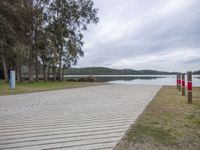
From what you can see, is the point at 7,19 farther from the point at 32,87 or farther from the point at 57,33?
the point at 57,33

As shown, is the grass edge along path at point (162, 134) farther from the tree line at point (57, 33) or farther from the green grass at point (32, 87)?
the tree line at point (57, 33)

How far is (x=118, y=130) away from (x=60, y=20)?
77.3 feet

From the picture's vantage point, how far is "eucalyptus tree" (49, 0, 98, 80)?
85.8ft

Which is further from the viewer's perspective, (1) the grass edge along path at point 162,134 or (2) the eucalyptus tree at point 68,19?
(2) the eucalyptus tree at point 68,19

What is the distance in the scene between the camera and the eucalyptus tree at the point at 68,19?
2614 cm

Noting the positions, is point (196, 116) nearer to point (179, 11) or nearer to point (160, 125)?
point (160, 125)

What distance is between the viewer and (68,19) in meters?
26.6

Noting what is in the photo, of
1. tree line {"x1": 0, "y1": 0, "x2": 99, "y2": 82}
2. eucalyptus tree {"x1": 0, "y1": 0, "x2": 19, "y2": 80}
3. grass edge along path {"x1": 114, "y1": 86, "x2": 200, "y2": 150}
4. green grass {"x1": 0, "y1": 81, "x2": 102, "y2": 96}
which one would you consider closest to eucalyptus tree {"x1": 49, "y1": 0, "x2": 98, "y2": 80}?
tree line {"x1": 0, "y1": 0, "x2": 99, "y2": 82}

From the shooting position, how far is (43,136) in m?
3.84

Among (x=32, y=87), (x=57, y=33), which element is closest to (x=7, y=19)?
(x=32, y=87)

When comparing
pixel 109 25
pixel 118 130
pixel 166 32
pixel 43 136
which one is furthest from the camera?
pixel 109 25

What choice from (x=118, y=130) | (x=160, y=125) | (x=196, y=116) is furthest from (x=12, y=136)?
(x=196, y=116)

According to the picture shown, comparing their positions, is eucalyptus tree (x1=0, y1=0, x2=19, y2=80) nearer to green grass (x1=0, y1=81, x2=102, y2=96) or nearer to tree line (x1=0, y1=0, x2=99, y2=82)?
green grass (x1=0, y1=81, x2=102, y2=96)

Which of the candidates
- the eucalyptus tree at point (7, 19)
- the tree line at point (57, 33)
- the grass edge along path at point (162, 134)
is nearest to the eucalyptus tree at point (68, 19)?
the tree line at point (57, 33)
